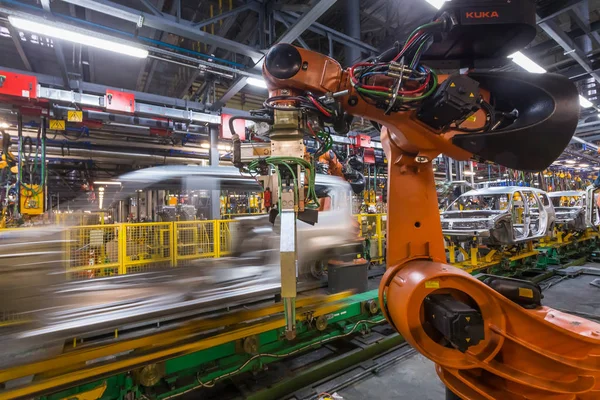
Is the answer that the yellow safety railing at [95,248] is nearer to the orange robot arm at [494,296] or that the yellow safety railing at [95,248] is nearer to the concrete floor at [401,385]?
the concrete floor at [401,385]

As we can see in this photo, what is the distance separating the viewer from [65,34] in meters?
3.71

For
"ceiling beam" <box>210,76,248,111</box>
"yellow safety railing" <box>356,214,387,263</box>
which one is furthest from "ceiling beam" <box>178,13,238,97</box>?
"yellow safety railing" <box>356,214,387,263</box>

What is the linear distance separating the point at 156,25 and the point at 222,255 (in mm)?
4227

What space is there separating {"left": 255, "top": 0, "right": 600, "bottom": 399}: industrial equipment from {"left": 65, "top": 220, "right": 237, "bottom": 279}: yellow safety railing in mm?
4491

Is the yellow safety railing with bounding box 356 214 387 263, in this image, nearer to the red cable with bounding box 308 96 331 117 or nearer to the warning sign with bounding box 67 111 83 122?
the red cable with bounding box 308 96 331 117

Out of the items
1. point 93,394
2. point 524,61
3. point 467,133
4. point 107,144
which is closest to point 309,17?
point 467,133

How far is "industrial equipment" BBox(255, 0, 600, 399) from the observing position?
1.48 m

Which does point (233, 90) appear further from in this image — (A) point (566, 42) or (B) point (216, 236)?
(A) point (566, 42)

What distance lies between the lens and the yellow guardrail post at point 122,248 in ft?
16.9

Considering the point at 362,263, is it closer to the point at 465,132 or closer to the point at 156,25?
the point at 465,132

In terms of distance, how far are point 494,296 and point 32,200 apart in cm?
720

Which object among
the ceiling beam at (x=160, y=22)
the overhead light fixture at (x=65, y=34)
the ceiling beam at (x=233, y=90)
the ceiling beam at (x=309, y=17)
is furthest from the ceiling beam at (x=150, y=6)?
the ceiling beam at (x=309, y=17)

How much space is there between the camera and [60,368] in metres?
2.21

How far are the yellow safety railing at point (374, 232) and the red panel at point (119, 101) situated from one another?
5634mm
